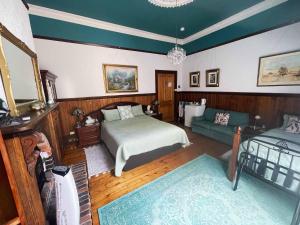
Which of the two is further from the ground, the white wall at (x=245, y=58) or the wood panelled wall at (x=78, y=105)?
the white wall at (x=245, y=58)

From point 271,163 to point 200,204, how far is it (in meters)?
1.03

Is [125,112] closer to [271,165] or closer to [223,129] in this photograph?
[223,129]

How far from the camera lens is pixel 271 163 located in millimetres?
1671

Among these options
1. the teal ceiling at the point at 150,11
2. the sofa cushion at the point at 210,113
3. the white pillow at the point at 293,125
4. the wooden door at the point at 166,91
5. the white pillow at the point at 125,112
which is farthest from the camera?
the wooden door at the point at 166,91

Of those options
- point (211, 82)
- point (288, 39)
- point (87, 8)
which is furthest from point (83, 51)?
point (288, 39)

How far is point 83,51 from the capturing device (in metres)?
3.71

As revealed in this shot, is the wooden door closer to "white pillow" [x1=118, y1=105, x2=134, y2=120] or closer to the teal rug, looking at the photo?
"white pillow" [x1=118, y1=105, x2=134, y2=120]

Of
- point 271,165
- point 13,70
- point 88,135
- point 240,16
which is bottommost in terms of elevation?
point 88,135

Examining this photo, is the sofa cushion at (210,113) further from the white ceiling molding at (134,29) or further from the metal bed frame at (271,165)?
the white ceiling molding at (134,29)

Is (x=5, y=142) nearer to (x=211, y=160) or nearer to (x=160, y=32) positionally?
(x=211, y=160)

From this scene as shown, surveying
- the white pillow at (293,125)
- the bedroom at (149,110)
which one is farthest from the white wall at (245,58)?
the white pillow at (293,125)

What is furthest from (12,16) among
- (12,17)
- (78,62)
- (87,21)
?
(87,21)

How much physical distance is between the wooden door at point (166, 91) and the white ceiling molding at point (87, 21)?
1.33 meters

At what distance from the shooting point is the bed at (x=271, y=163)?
1516 millimetres
